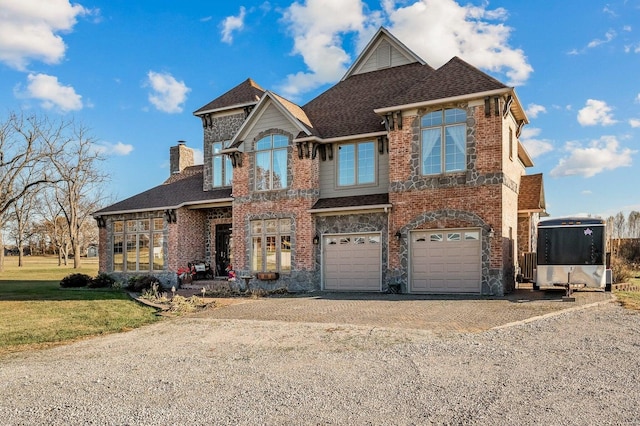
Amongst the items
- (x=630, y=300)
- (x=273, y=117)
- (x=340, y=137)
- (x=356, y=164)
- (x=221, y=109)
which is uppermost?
(x=221, y=109)

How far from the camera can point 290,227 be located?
19641 mm

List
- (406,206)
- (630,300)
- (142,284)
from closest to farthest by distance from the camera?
(630,300) < (406,206) < (142,284)

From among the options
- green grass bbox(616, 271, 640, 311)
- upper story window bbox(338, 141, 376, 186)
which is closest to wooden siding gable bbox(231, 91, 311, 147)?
upper story window bbox(338, 141, 376, 186)

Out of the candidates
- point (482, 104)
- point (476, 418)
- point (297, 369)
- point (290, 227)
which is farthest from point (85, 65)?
point (476, 418)

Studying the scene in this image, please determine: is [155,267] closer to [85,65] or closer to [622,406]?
[85,65]

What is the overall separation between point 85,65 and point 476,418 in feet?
64.9

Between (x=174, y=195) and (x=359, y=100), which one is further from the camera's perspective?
A: (x=174, y=195)

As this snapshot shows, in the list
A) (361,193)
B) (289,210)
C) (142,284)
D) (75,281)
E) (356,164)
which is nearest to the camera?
(361,193)

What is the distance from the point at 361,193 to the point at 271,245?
4337mm

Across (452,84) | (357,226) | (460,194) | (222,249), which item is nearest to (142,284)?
(222,249)

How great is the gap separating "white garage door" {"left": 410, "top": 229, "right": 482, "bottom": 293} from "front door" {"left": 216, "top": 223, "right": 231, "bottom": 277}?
32.8 feet

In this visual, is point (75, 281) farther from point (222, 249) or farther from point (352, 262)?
point (352, 262)

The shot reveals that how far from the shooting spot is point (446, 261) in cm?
1669

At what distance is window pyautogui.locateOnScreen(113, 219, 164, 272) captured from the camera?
2319 centimetres
